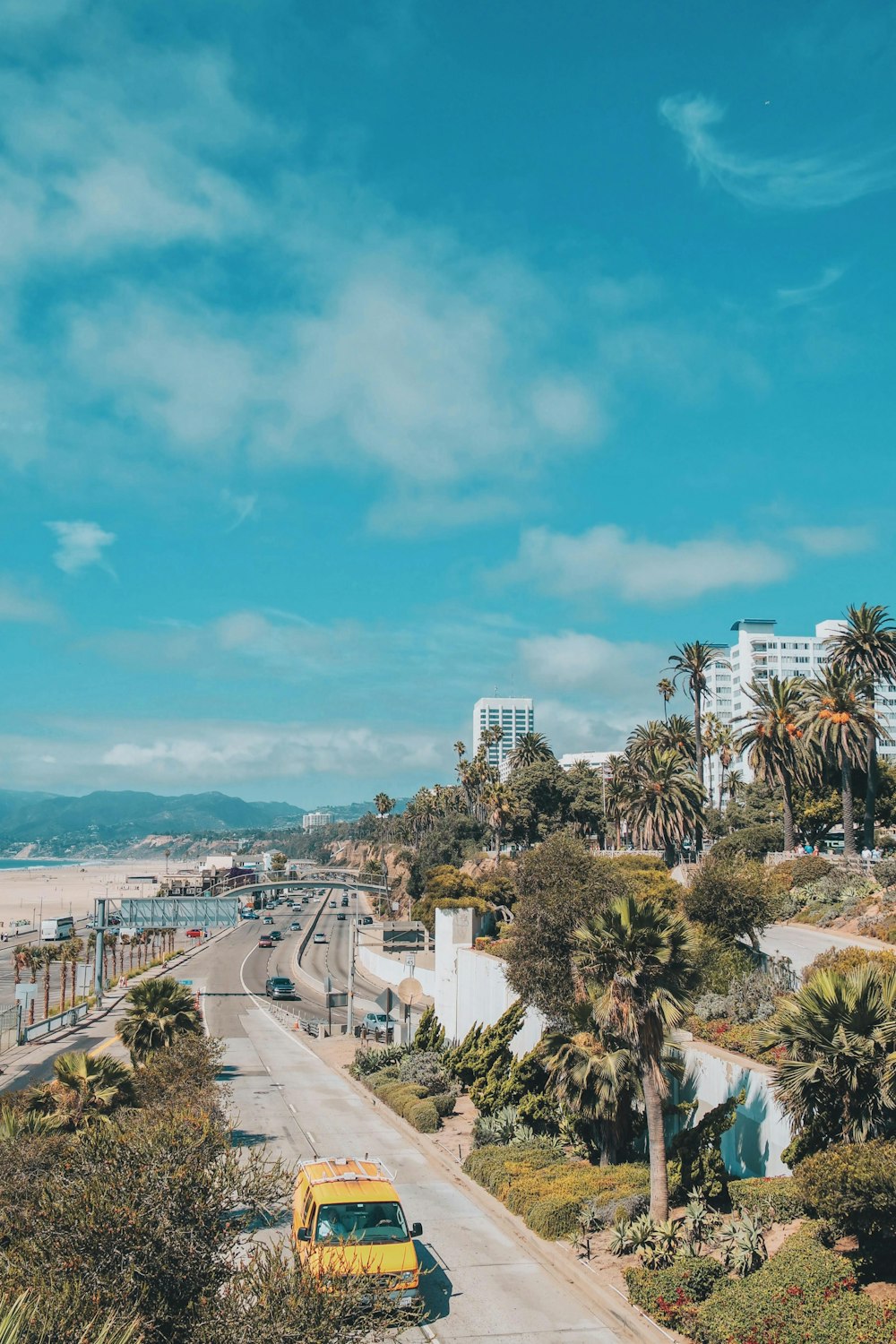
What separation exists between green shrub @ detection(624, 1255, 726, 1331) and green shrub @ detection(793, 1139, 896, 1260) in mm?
2553

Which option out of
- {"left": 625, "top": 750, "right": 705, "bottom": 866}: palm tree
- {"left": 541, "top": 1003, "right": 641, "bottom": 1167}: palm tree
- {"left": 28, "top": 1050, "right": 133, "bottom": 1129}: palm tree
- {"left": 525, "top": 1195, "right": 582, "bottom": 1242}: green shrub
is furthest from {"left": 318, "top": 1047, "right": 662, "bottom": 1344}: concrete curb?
{"left": 625, "top": 750, "right": 705, "bottom": 866}: palm tree

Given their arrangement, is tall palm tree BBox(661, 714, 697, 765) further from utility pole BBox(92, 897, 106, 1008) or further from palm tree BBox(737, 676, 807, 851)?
utility pole BBox(92, 897, 106, 1008)

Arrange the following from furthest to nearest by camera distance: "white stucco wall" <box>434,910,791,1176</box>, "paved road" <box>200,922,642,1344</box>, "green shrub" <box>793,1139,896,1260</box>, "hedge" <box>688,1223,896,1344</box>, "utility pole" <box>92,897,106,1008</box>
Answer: "utility pole" <box>92,897,106,1008</box>
"white stucco wall" <box>434,910,791,1176</box>
"paved road" <box>200,922,642,1344</box>
"green shrub" <box>793,1139,896,1260</box>
"hedge" <box>688,1223,896,1344</box>

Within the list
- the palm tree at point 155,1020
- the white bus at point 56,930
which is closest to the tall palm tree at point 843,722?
the palm tree at point 155,1020

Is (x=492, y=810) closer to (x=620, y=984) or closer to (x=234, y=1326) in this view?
(x=620, y=984)

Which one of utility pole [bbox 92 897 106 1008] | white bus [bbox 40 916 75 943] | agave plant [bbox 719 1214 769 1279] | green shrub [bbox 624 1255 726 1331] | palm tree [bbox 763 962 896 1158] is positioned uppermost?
palm tree [bbox 763 962 896 1158]

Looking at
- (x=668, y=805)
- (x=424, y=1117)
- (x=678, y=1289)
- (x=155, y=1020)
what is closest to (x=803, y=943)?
(x=424, y=1117)

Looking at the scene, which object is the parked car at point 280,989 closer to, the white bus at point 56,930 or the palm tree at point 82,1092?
the white bus at point 56,930

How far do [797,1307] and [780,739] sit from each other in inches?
1967

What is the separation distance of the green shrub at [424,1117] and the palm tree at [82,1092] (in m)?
10.2

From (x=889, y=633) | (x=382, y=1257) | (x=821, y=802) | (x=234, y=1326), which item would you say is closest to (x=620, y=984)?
(x=382, y=1257)

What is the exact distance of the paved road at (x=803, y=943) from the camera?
116 ft

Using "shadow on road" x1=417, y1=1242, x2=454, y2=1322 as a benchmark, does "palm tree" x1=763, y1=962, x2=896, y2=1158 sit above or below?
above

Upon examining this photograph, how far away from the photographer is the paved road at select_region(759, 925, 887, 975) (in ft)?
116
